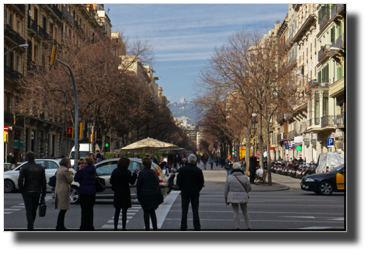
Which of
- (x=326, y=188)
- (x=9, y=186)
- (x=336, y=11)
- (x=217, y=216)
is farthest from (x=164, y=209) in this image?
(x=336, y=11)

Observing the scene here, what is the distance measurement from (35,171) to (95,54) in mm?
25976

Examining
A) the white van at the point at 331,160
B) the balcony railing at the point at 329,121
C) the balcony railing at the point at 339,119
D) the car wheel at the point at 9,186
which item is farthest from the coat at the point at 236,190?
the balcony railing at the point at 329,121

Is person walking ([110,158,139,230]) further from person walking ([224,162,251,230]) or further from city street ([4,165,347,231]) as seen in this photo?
person walking ([224,162,251,230])

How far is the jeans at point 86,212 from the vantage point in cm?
→ 1073

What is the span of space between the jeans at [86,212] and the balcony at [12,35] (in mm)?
31739

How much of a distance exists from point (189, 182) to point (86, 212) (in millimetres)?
2327

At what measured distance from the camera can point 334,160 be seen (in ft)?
89.2

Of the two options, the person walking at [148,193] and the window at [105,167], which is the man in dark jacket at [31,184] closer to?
the person walking at [148,193]

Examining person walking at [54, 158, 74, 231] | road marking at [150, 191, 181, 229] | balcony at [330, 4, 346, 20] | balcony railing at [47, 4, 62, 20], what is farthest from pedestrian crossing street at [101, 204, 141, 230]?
balcony railing at [47, 4, 62, 20]

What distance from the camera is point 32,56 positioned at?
47.9 metres

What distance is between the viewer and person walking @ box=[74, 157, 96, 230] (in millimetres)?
10766

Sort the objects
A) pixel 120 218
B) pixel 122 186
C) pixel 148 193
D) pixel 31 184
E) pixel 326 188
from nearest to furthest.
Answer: pixel 148 193, pixel 122 186, pixel 31 184, pixel 120 218, pixel 326 188

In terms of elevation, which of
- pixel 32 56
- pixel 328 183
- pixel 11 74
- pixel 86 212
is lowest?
pixel 328 183

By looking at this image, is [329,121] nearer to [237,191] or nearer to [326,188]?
[326,188]
